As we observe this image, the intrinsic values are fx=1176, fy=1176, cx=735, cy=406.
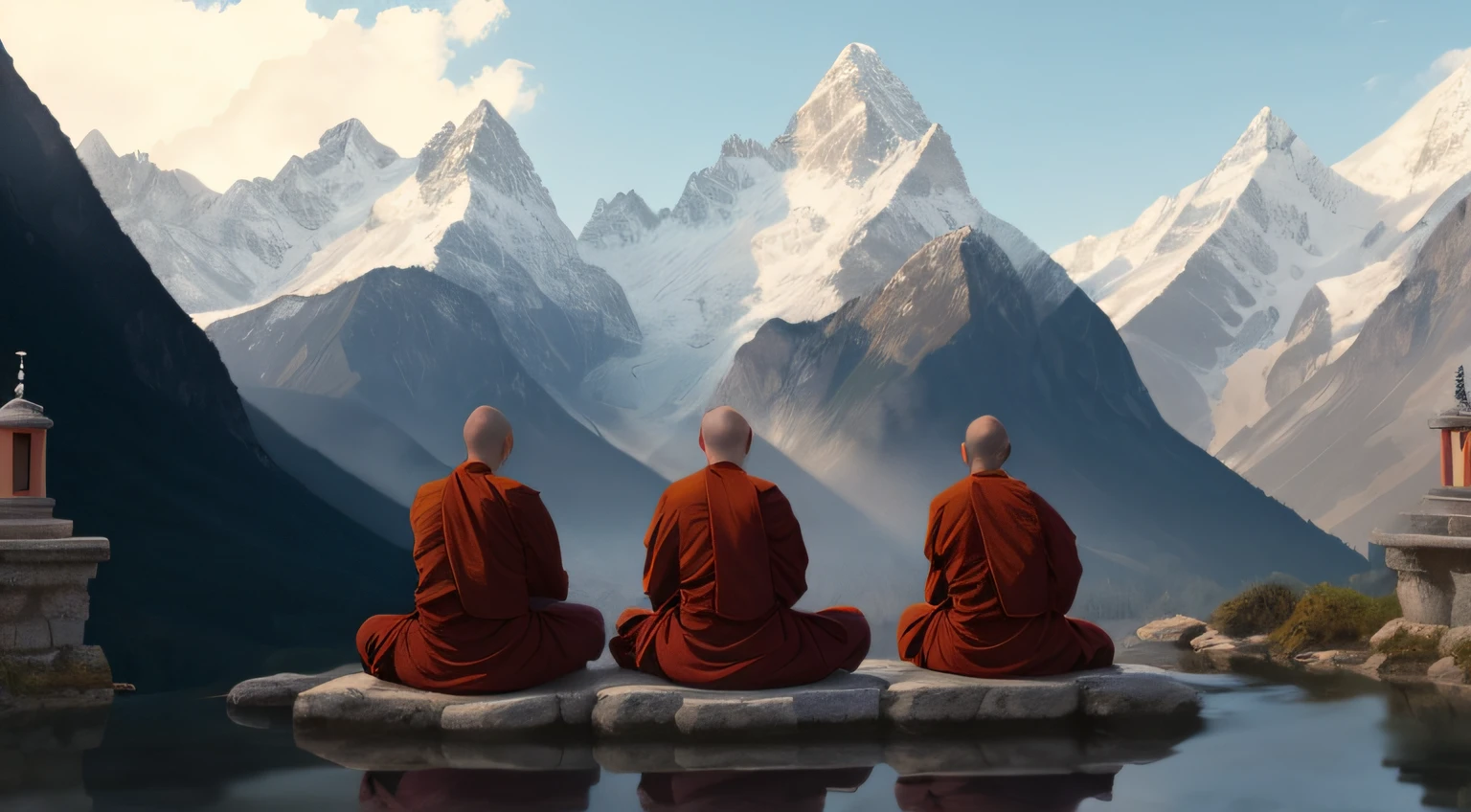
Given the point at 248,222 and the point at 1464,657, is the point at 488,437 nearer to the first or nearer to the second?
the point at 1464,657

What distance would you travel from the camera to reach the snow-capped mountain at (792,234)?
281 feet

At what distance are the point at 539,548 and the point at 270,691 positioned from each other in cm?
309

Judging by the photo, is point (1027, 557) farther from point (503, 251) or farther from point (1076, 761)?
point (503, 251)

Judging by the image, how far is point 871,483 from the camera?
7162 cm

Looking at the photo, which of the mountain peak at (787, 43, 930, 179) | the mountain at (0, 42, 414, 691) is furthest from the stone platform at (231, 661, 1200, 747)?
the mountain peak at (787, 43, 930, 179)

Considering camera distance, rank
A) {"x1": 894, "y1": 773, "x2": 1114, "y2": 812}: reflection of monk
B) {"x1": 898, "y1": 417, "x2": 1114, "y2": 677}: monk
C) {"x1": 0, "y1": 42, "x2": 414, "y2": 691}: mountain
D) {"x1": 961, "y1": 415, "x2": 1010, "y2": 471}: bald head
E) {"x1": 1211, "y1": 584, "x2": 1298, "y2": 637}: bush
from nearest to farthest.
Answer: {"x1": 894, "y1": 773, "x2": 1114, "y2": 812}: reflection of monk < {"x1": 898, "y1": 417, "x2": 1114, "y2": 677}: monk < {"x1": 961, "y1": 415, "x2": 1010, "y2": 471}: bald head < {"x1": 1211, "y1": 584, "x2": 1298, "y2": 637}: bush < {"x1": 0, "y1": 42, "x2": 414, "y2": 691}: mountain

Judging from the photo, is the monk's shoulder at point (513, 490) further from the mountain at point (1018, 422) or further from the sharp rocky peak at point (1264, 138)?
the sharp rocky peak at point (1264, 138)

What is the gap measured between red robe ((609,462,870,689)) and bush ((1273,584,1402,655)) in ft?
25.1

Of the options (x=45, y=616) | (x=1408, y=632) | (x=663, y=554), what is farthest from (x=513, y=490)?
(x=1408, y=632)

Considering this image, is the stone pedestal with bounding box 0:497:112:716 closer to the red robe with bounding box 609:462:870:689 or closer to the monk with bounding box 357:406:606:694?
the monk with bounding box 357:406:606:694

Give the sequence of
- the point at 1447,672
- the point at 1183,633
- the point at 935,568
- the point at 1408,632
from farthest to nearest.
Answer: the point at 1183,633 < the point at 1408,632 < the point at 1447,672 < the point at 935,568

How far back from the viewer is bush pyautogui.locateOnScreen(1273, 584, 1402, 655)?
12828 millimetres

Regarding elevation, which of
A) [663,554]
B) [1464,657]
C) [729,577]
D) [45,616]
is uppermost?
[663,554]

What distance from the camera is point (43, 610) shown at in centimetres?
927
